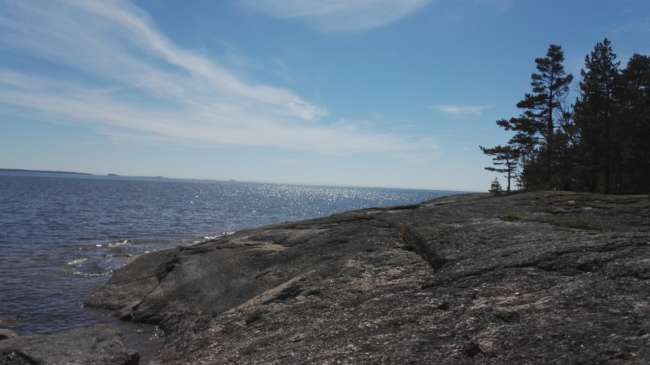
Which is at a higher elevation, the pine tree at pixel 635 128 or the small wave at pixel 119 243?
the pine tree at pixel 635 128

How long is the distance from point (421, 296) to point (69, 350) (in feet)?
31.9

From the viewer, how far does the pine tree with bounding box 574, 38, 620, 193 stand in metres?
40.2

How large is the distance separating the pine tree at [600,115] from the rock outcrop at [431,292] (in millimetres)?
25199

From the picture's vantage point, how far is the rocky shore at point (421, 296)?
6766mm

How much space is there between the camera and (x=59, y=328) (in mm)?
17500

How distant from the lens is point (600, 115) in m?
41.9

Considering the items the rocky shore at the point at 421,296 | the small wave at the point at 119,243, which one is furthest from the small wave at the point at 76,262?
the rocky shore at the point at 421,296

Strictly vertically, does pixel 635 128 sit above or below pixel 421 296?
above

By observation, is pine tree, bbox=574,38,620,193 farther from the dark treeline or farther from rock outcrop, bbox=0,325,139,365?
rock outcrop, bbox=0,325,139,365

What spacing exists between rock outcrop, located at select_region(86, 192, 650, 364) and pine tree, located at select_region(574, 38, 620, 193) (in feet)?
82.7

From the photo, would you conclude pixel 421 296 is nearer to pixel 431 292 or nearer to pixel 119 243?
pixel 431 292

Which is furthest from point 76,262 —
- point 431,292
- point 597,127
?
point 597,127

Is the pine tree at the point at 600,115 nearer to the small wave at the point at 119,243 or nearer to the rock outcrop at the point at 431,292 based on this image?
the rock outcrop at the point at 431,292

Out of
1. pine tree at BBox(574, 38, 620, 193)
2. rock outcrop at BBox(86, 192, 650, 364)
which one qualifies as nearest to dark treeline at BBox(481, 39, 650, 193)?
pine tree at BBox(574, 38, 620, 193)
